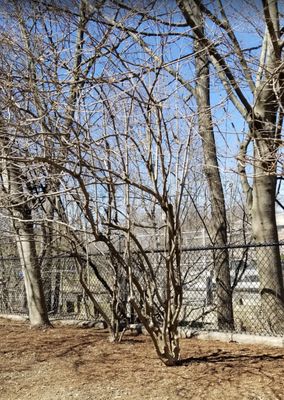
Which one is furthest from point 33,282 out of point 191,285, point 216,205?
point 216,205

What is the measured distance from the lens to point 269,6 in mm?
6395

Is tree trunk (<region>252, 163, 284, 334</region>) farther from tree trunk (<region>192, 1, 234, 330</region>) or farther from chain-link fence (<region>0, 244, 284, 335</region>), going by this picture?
tree trunk (<region>192, 1, 234, 330</region>)

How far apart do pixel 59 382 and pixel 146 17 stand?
4.45 metres

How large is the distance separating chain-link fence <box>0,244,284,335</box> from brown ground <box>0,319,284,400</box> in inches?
31.0

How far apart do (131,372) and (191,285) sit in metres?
3.42

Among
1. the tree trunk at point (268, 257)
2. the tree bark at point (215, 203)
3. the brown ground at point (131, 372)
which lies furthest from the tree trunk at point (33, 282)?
the tree trunk at point (268, 257)

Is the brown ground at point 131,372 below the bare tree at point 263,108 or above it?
below

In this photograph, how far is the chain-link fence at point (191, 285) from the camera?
6223mm

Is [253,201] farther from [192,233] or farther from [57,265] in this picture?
[57,265]

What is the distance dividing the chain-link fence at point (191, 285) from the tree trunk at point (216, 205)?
53mm

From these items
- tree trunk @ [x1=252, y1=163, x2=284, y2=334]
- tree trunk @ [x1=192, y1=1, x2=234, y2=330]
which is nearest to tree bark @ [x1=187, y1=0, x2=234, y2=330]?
tree trunk @ [x1=192, y1=1, x2=234, y2=330]

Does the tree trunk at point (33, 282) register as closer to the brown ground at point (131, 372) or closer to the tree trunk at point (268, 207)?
the brown ground at point (131, 372)

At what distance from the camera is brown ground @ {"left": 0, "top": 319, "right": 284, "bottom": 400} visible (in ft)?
12.3

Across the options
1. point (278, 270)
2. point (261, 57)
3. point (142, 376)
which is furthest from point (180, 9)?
point (142, 376)
